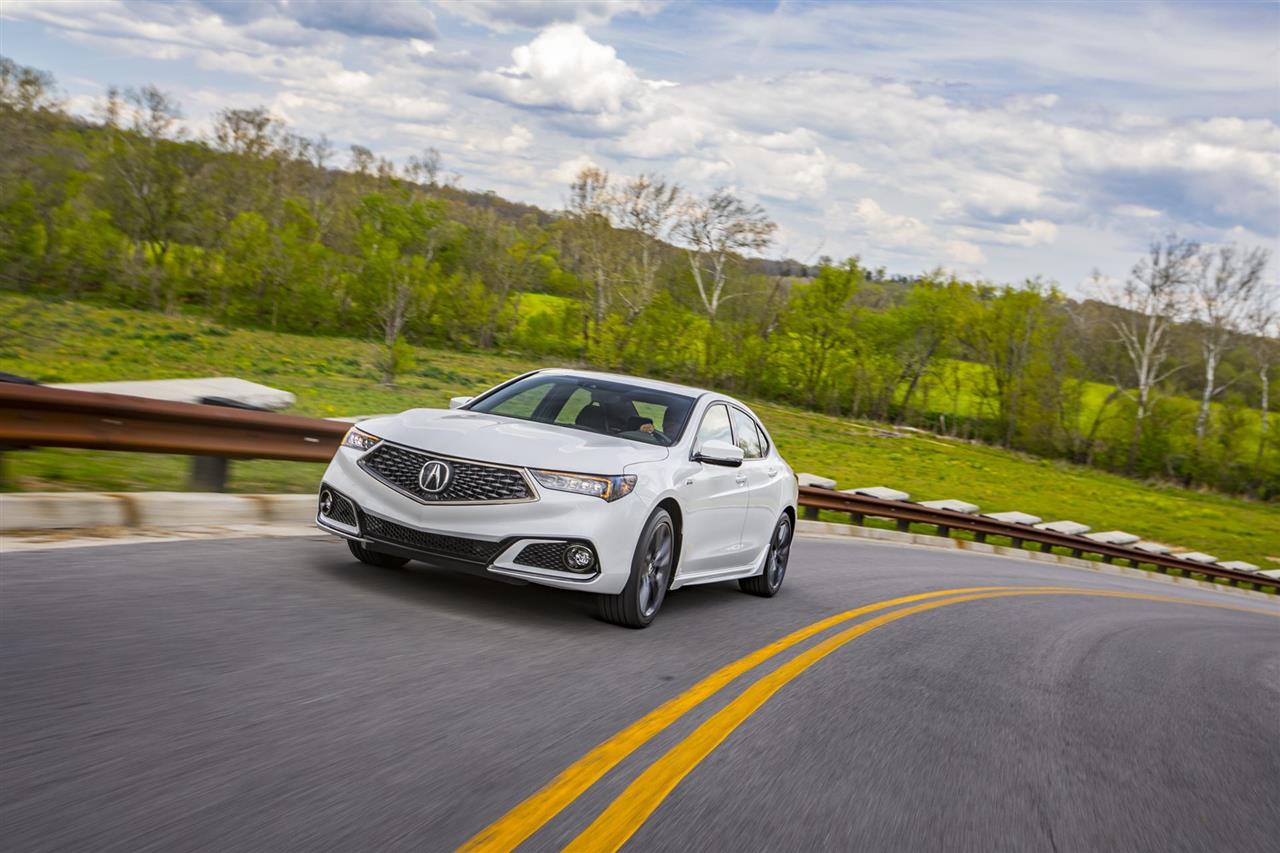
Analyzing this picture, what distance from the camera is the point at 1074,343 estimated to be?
7556 cm

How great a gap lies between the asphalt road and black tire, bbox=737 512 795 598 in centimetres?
94

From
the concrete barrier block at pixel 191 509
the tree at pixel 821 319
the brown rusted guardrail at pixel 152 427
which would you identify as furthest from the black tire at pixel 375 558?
the tree at pixel 821 319

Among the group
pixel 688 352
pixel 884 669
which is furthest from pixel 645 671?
pixel 688 352

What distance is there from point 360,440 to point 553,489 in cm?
131

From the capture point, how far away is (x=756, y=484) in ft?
30.1

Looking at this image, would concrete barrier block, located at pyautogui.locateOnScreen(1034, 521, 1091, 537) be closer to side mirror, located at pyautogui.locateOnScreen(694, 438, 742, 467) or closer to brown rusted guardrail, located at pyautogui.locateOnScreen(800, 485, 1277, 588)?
brown rusted guardrail, located at pyautogui.locateOnScreen(800, 485, 1277, 588)

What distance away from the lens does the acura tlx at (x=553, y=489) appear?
261 inches

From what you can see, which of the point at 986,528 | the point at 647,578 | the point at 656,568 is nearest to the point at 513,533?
the point at 647,578

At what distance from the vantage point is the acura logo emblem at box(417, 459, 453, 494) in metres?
6.66

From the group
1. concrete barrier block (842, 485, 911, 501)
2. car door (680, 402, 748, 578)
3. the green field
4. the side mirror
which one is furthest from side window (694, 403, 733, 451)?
concrete barrier block (842, 485, 911, 501)

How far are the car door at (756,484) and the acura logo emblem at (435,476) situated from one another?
2.80 m

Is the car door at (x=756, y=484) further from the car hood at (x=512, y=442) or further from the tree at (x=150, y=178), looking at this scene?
the tree at (x=150, y=178)

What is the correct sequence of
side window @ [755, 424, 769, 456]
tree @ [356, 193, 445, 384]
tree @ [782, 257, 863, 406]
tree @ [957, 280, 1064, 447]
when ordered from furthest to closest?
tree @ [957, 280, 1064, 447] < tree @ [782, 257, 863, 406] < tree @ [356, 193, 445, 384] < side window @ [755, 424, 769, 456]

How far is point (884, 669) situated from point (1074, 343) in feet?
239
